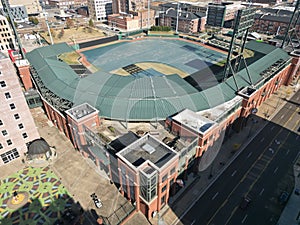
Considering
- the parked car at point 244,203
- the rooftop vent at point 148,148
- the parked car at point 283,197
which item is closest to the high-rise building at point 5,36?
the rooftop vent at point 148,148

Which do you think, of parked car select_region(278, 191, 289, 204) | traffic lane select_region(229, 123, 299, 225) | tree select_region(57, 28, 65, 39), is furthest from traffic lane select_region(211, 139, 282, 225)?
tree select_region(57, 28, 65, 39)

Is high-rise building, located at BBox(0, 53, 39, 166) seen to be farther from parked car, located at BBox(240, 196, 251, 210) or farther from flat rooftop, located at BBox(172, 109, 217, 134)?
parked car, located at BBox(240, 196, 251, 210)

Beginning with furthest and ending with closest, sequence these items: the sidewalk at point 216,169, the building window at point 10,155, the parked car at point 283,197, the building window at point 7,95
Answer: the building window at point 10,155 < the building window at point 7,95 < the parked car at point 283,197 < the sidewalk at point 216,169

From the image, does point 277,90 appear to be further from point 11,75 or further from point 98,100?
point 11,75

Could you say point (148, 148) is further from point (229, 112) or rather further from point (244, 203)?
point (229, 112)

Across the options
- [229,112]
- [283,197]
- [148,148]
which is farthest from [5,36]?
[283,197]

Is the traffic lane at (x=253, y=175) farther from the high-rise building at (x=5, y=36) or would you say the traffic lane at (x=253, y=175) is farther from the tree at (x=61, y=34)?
the tree at (x=61, y=34)

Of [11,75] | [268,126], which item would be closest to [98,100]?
[11,75]
